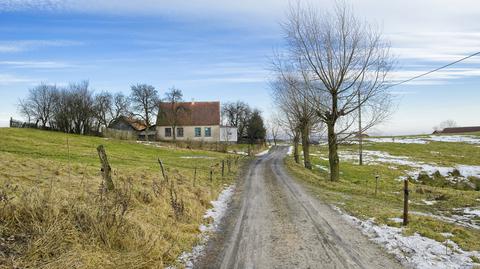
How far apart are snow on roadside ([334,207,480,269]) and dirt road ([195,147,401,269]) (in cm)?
28

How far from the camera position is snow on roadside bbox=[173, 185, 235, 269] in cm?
729

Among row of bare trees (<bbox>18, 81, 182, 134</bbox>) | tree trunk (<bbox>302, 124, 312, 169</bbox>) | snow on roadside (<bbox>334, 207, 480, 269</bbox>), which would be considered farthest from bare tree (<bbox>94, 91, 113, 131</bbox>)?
snow on roadside (<bbox>334, 207, 480, 269</bbox>)

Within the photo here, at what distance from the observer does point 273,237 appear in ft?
29.3

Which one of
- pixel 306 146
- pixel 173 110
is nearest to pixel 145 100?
pixel 173 110

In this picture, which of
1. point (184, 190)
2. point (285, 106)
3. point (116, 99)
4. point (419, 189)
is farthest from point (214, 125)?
point (184, 190)

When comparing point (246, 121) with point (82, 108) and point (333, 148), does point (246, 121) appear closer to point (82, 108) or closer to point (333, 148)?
point (82, 108)

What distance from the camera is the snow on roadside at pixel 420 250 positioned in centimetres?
696

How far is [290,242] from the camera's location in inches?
334

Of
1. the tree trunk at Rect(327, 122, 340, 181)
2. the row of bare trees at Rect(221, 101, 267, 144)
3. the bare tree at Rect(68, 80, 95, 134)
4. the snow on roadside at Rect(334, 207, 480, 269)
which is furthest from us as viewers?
the row of bare trees at Rect(221, 101, 267, 144)

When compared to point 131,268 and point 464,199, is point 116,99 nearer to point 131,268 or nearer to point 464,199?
point 464,199

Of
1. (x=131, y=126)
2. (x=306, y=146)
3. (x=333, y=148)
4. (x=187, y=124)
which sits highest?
(x=187, y=124)

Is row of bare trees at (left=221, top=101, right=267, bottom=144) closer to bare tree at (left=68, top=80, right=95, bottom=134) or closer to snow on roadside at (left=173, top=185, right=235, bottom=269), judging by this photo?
bare tree at (left=68, top=80, right=95, bottom=134)

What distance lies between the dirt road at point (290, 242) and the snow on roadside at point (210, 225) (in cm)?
21

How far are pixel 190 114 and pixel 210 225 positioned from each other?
224 ft
